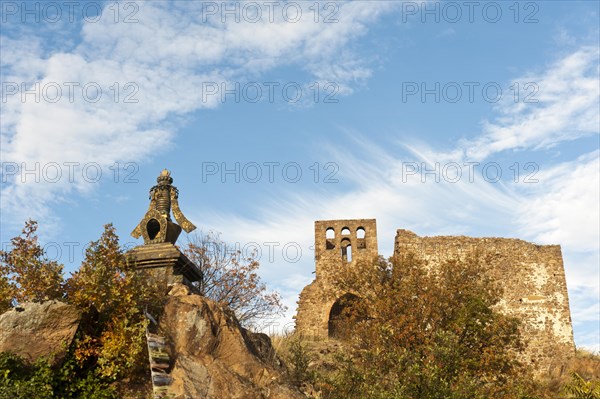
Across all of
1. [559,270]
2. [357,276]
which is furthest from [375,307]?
[559,270]

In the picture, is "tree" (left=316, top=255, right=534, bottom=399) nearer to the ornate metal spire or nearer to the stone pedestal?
the stone pedestal

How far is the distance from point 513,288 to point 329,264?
937 centimetres

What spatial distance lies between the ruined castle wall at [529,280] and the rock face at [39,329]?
23259 millimetres

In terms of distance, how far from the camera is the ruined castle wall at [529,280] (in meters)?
30.1

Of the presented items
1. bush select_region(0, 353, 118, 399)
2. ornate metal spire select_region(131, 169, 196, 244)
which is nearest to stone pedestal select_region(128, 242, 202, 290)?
ornate metal spire select_region(131, 169, 196, 244)

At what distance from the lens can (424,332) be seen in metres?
19.8

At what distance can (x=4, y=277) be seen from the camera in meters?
10.9

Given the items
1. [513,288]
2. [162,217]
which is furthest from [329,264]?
[162,217]

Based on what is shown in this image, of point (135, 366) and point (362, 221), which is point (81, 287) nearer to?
point (135, 366)

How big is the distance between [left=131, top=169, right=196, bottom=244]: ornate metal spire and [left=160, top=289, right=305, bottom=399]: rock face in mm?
2250

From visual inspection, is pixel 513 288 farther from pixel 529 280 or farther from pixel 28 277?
pixel 28 277

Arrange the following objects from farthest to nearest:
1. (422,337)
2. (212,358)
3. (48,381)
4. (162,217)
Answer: (422,337), (162,217), (212,358), (48,381)

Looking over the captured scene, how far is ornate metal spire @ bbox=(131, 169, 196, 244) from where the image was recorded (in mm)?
13094

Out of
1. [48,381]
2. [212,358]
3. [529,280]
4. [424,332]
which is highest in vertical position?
[529,280]
